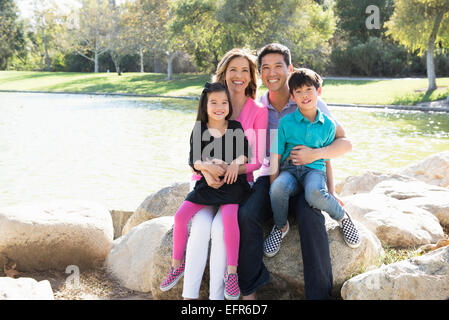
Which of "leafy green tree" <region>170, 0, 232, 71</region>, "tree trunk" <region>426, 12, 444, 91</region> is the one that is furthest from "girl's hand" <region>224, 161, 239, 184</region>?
"leafy green tree" <region>170, 0, 232, 71</region>

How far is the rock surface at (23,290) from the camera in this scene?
114 inches

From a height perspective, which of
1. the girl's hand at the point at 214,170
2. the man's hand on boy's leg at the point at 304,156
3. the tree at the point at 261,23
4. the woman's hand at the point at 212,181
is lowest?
the woman's hand at the point at 212,181

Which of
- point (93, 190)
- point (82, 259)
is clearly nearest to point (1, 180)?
point (93, 190)

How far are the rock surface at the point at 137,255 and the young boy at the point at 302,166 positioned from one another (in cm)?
115

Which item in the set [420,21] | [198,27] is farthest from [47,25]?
[420,21]

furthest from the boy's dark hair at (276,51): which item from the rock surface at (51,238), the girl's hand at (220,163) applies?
the rock surface at (51,238)

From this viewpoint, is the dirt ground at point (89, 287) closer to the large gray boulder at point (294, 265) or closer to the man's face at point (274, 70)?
A: the large gray boulder at point (294, 265)

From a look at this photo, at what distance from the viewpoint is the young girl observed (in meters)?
2.95

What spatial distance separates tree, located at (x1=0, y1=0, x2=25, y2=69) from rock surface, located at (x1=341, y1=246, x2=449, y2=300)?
4949cm

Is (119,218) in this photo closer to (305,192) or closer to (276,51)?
(276,51)

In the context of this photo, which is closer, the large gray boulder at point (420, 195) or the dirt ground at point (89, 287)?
the dirt ground at point (89, 287)

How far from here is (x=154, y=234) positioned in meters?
4.07

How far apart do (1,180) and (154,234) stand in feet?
16.4

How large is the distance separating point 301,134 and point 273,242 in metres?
0.81
